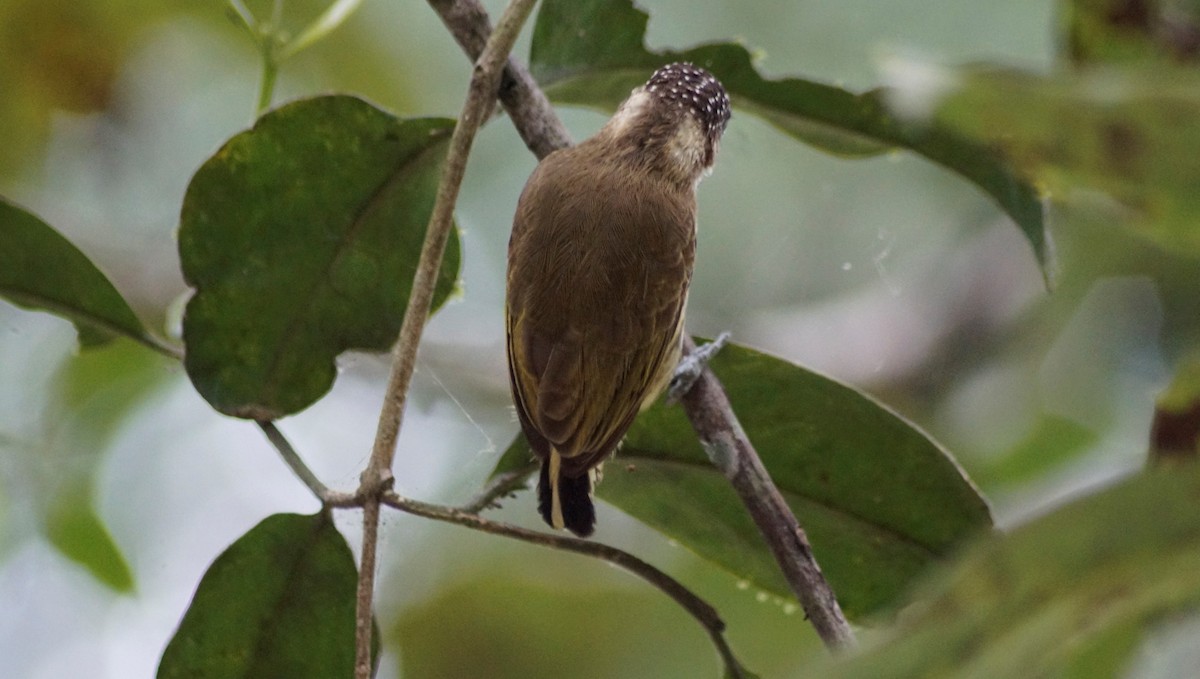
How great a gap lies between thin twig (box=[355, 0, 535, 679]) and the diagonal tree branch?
16cm

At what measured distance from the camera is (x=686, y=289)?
227cm

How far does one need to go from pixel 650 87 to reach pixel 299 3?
2.64 metres

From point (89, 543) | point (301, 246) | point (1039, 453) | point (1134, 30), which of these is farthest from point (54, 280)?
point (1039, 453)

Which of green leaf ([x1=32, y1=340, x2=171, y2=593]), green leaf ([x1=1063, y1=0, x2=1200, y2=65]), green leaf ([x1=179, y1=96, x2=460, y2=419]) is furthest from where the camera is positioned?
green leaf ([x1=32, y1=340, x2=171, y2=593])

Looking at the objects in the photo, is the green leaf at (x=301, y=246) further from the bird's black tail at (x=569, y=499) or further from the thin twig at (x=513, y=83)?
the bird's black tail at (x=569, y=499)

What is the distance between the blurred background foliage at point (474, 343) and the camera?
139 inches

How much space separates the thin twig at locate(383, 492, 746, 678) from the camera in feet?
4.91

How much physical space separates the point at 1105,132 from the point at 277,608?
1332 millimetres

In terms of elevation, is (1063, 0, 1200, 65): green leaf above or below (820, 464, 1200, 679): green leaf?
above

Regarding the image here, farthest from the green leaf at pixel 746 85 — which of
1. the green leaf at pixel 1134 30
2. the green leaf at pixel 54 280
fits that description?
the green leaf at pixel 1134 30

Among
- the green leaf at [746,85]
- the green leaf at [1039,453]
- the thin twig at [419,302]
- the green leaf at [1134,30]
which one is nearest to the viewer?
the green leaf at [1134,30]

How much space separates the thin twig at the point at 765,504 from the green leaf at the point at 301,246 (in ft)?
1.47

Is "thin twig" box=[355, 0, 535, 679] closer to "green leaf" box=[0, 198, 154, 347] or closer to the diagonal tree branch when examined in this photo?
the diagonal tree branch

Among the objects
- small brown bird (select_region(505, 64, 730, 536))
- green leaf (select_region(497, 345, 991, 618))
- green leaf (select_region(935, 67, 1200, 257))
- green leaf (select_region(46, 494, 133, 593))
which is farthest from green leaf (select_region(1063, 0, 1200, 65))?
green leaf (select_region(46, 494, 133, 593))
